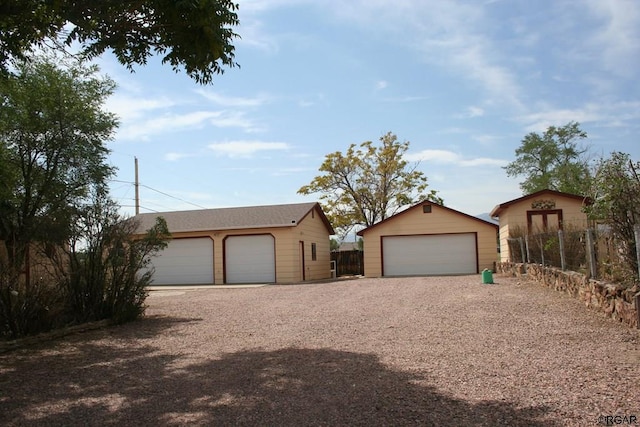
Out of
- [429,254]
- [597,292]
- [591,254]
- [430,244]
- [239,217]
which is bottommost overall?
[597,292]

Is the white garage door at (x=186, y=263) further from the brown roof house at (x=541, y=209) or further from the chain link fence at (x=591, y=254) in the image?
the chain link fence at (x=591, y=254)

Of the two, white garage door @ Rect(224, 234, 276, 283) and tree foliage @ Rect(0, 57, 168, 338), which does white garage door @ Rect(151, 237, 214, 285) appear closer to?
white garage door @ Rect(224, 234, 276, 283)

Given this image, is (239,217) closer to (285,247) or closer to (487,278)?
(285,247)

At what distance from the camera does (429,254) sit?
2564cm

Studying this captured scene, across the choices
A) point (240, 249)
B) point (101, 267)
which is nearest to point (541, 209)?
point (240, 249)

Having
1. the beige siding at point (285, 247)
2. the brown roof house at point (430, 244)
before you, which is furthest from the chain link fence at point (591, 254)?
the beige siding at point (285, 247)

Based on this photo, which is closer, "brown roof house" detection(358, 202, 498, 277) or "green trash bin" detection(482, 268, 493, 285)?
"green trash bin" detection(482, 268, 493, 285)

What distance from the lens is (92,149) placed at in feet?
39.3

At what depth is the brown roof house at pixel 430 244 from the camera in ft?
82.9

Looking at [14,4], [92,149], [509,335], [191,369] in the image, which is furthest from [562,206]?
[14,4]

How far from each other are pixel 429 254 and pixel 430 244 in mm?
479

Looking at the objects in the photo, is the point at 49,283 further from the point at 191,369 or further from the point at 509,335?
the point at 509,335

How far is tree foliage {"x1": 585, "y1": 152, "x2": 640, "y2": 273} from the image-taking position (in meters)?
8.34

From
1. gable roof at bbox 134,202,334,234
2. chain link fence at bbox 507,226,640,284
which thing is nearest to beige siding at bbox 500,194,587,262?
chain link fence at bbox 507,226,640,284
